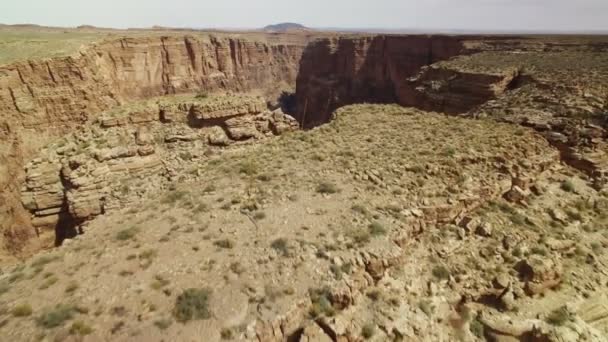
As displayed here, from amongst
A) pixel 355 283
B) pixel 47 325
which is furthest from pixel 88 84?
pixel 355 283

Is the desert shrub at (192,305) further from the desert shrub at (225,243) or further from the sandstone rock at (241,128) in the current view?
the sandstone rock at (241,128)

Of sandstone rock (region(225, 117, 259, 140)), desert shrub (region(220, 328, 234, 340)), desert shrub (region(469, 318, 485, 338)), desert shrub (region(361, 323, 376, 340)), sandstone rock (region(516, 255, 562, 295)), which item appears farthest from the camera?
sandstone rock (region(225, 117, 259, 140))

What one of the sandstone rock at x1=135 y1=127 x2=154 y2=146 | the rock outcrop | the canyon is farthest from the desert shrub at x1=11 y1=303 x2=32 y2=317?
the sandstone rock at x1=135 y1=127 x2=154 y2=146

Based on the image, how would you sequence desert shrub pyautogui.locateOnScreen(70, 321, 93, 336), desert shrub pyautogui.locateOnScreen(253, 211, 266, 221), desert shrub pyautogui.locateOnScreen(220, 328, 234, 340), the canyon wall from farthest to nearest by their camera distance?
the canyon wall
desert shrub pyautogui.locateOnScreen(253, 211, 266, 221)
desert shrub pyautogui.locateOnScreen(220, 328, 234, 340)
desert shrub pyautogui.locateOnScreen(70, 321, 93, 336)

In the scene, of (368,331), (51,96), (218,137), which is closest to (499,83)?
(218,137)

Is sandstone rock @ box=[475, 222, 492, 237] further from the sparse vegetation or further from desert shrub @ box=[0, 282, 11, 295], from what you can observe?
desert shrub @ box=[0, 282, 11, 295]

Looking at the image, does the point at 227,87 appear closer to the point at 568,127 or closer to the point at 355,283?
the point at 568,127

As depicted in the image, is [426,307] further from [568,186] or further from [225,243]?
[568,186]
